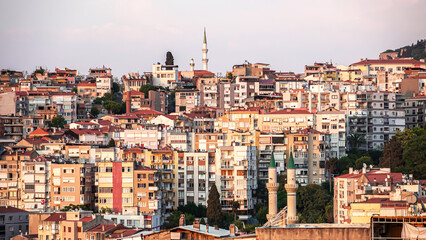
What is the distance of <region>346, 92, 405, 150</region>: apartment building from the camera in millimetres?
92688

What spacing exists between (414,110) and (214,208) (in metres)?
30.9

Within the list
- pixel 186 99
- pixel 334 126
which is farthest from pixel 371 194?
pixel 186 99

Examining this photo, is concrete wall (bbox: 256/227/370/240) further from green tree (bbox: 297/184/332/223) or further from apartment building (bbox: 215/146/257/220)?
apartment building (bbox: 215/146/257/220)

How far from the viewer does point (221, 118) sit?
94.8 metres

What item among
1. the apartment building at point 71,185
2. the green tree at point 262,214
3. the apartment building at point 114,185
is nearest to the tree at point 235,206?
the green tree at point 262,214

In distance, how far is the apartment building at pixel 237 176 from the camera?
76.1 meters

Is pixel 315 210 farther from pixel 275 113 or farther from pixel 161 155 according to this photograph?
pixel 275 113

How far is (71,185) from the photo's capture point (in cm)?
7369

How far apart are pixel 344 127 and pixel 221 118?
1062 cm

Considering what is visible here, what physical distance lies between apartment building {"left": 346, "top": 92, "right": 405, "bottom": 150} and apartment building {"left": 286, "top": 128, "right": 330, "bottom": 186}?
8478 millimetres

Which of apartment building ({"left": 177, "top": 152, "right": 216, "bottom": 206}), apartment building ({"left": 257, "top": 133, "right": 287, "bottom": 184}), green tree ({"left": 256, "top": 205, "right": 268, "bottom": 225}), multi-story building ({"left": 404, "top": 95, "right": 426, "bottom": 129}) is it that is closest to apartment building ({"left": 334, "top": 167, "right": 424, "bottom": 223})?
green tree ({"left": 256, "top": 205, "right": 268, "bottom": 225})

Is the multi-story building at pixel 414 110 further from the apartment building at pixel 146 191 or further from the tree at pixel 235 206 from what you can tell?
the apartment building at pixel 146 191

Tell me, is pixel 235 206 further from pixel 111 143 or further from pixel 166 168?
pixel 111 143

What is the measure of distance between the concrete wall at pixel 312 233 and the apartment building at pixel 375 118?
56482 mm
